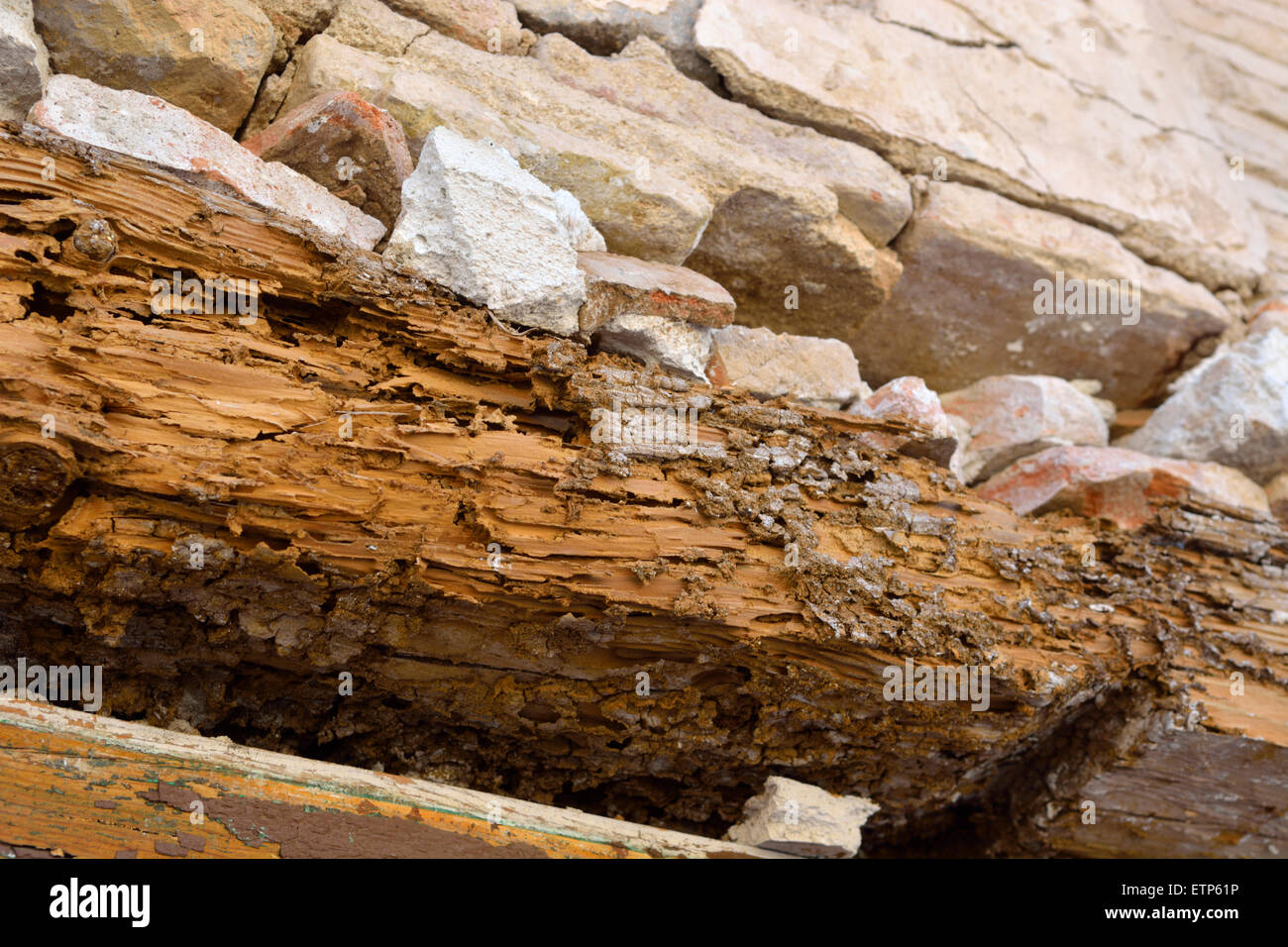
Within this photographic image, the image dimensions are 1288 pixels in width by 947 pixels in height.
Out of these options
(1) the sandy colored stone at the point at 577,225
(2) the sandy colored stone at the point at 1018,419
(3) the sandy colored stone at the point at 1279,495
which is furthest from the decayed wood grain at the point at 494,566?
(3) the sandy colored stone at the point at 1279,495

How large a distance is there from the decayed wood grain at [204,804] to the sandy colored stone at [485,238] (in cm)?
146

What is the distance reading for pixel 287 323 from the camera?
2582mm

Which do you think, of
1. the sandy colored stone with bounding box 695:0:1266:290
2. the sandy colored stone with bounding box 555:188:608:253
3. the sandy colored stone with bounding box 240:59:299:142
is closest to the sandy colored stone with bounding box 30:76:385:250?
the sandy colored stone with bounding box 240:59:299:142

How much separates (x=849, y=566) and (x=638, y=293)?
1181 mm

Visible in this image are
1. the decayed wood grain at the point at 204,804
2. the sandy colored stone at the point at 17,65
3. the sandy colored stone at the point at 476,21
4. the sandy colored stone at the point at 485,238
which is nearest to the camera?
the decayed wood grain at the point at 204,804

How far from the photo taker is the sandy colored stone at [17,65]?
2.53 meters

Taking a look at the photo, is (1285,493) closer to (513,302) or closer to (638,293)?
(638,293)

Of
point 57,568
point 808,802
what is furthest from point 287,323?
point 808,802

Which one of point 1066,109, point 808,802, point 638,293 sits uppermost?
point 1066,109

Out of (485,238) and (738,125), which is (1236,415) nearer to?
(738,125)

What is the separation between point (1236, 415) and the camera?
13.9 feet

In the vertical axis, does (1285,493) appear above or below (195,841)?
above

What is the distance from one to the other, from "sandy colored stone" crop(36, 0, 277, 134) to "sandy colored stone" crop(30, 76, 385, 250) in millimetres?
270

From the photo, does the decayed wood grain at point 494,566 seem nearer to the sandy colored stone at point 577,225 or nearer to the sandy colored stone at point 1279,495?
the sandy colored stone at point 577,225
